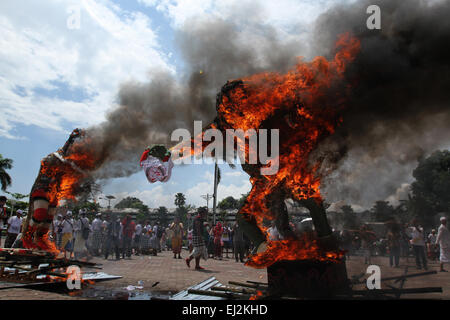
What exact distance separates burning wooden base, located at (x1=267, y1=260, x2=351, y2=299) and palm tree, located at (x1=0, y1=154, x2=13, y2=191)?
4547 centimetres

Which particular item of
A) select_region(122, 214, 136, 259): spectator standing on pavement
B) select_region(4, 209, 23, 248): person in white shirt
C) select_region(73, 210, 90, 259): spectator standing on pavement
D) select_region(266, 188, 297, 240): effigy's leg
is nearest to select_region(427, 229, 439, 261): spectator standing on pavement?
select_region(266, 188, 297, 240): effigy's leg

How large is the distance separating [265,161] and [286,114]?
3.56 ft

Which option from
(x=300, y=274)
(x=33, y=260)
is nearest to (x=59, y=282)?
(x=33, y=260)

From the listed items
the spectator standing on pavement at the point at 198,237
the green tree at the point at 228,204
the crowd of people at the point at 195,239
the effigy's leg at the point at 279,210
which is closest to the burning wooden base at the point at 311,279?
the effigy's leg at the point at 279,210

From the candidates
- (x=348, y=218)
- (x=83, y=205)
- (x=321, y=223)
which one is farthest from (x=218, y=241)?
(x=83, y=205)

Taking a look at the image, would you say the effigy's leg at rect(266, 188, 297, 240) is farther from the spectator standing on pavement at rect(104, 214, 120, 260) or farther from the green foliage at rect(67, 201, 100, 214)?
the spectator standing on pavement at rect(104, 214, 120, 260)

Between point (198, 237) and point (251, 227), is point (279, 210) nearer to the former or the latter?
point (251, 227)

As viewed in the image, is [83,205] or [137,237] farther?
[83,205]

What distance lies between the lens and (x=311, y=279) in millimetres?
4926

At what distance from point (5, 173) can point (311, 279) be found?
154 ft

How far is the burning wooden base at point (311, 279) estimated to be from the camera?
4.87 m

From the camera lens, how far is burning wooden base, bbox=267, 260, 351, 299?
16.0 feet
